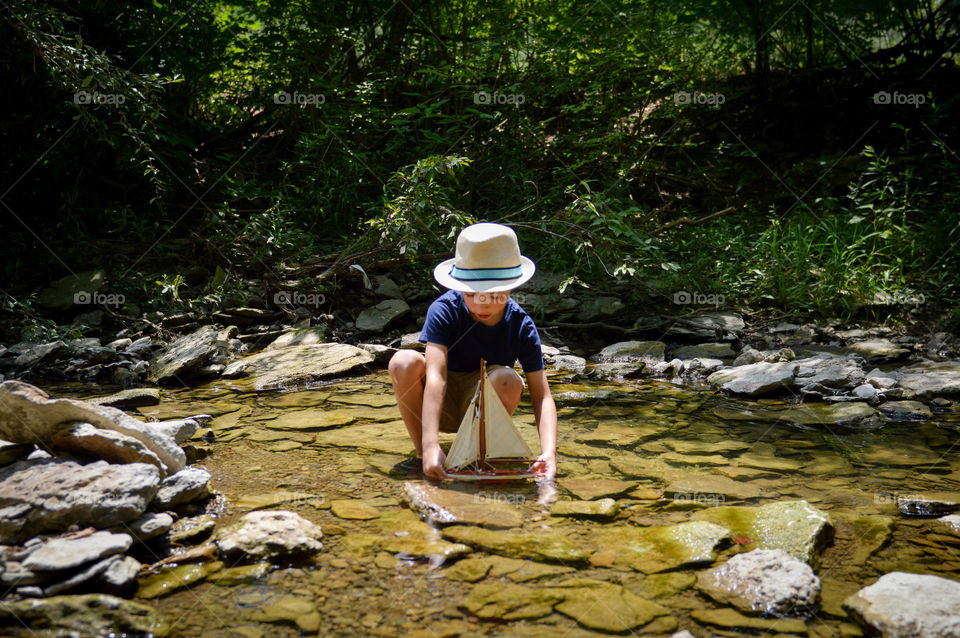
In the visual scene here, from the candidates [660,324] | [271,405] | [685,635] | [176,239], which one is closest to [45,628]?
[685,635]

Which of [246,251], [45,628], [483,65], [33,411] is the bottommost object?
[45,628]

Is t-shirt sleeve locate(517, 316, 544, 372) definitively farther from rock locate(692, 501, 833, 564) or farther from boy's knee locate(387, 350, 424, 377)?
rock locate(692, 501, 833, 564)

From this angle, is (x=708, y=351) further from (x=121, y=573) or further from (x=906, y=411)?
(x=121, y=573)

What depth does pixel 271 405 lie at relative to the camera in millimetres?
4027

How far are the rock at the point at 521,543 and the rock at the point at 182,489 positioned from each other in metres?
0.89

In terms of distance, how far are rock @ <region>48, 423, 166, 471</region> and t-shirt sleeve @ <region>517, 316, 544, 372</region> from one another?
57.2 inches

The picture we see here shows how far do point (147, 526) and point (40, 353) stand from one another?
3.48 m

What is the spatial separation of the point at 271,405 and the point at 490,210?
382cm

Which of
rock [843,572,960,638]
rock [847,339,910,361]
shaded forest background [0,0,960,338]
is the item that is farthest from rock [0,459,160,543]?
rock [847,339,910,361]

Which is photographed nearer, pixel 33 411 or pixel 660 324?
pixel 33 411

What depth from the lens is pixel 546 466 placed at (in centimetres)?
262

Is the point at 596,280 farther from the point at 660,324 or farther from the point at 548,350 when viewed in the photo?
the point at 548,350

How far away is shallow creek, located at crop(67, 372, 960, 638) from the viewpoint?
1.76 meters

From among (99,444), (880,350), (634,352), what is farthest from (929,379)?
(99,444)
